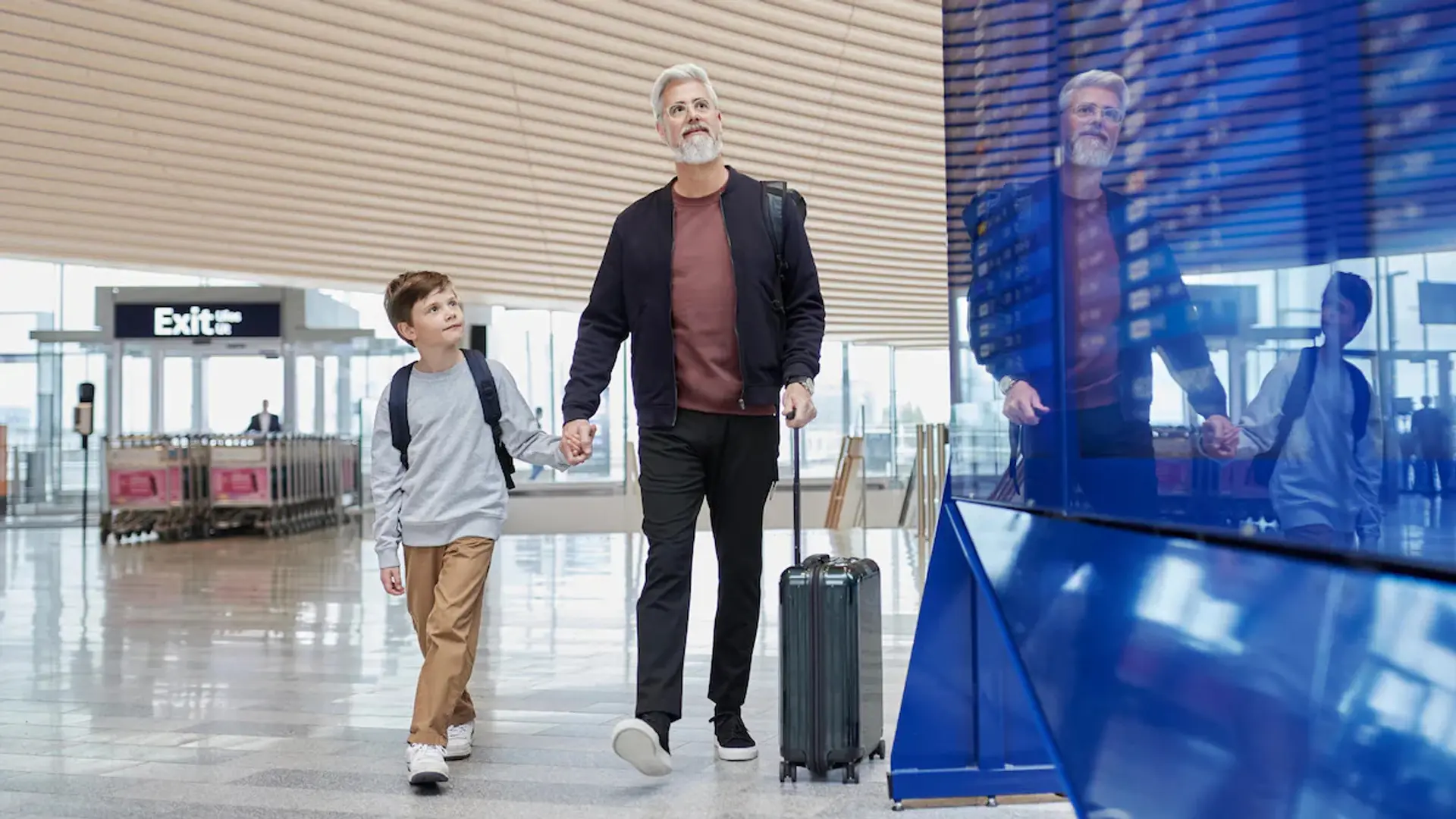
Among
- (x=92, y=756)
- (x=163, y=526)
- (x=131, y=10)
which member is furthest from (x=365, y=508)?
(x=92, y=756)

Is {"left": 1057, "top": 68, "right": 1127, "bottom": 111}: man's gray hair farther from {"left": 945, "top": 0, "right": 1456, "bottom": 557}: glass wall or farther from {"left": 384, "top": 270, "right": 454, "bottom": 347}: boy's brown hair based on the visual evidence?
{"left": 384, "top": 270, "right": 454, "bottom": 347}: boy's brown hair

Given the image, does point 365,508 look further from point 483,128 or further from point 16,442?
point 483,128

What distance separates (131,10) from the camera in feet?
29.7

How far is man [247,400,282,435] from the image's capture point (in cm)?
1791

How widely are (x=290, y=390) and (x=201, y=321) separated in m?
1.63

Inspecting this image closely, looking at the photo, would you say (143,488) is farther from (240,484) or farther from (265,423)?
(265,423)

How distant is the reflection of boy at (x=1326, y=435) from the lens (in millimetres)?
762

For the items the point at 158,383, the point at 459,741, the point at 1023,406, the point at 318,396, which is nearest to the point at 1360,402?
the point at 1023,406

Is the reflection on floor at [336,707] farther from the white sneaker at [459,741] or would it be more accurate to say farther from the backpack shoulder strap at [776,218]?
the backpack shoulder strap at [776,218]

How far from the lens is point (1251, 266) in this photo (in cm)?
90

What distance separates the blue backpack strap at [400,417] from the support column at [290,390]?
670 inches

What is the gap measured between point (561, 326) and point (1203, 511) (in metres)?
23.5

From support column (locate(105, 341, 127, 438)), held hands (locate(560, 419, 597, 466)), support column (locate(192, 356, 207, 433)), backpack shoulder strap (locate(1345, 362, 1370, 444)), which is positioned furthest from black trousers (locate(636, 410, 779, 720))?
support column (locate(105, 341, 127, 438))

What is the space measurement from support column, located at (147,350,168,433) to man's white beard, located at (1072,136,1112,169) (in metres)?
19.9
